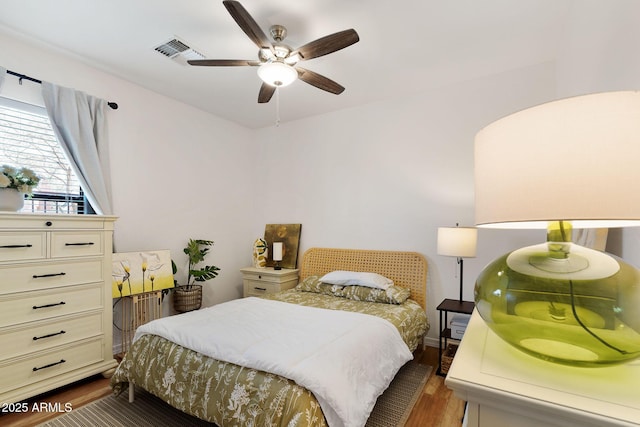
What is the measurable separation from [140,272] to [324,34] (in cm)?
268

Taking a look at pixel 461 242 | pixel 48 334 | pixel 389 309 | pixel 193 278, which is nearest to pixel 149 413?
pixel 48 334

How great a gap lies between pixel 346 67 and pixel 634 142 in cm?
251

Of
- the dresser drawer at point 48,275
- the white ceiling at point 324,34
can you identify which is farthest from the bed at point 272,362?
the white ceiling at point 324,34

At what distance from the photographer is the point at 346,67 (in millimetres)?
2707

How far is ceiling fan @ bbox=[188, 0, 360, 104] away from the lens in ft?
5.79

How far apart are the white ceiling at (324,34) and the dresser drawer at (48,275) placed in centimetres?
174

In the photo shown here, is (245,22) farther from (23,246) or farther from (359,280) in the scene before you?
(359,280)

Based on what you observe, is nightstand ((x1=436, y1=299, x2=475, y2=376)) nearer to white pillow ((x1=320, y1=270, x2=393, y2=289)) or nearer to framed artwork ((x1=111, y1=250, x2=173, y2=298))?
white pillow ((x1=320, y1=270, x2=393, y2=289))

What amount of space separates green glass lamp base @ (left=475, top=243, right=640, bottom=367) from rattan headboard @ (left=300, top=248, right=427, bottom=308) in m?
2.48

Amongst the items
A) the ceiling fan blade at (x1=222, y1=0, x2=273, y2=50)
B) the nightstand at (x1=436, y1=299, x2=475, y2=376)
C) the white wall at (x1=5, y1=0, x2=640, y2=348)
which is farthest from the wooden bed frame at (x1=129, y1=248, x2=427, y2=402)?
the ceiling fan blade at (x1=222, y1=0, x2=273, y2=50)

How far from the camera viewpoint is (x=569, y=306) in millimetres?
590

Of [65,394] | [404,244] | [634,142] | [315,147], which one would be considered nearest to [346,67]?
[315,147]

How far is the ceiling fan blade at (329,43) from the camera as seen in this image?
1776 mm

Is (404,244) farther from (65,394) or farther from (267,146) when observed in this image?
(65,394)
